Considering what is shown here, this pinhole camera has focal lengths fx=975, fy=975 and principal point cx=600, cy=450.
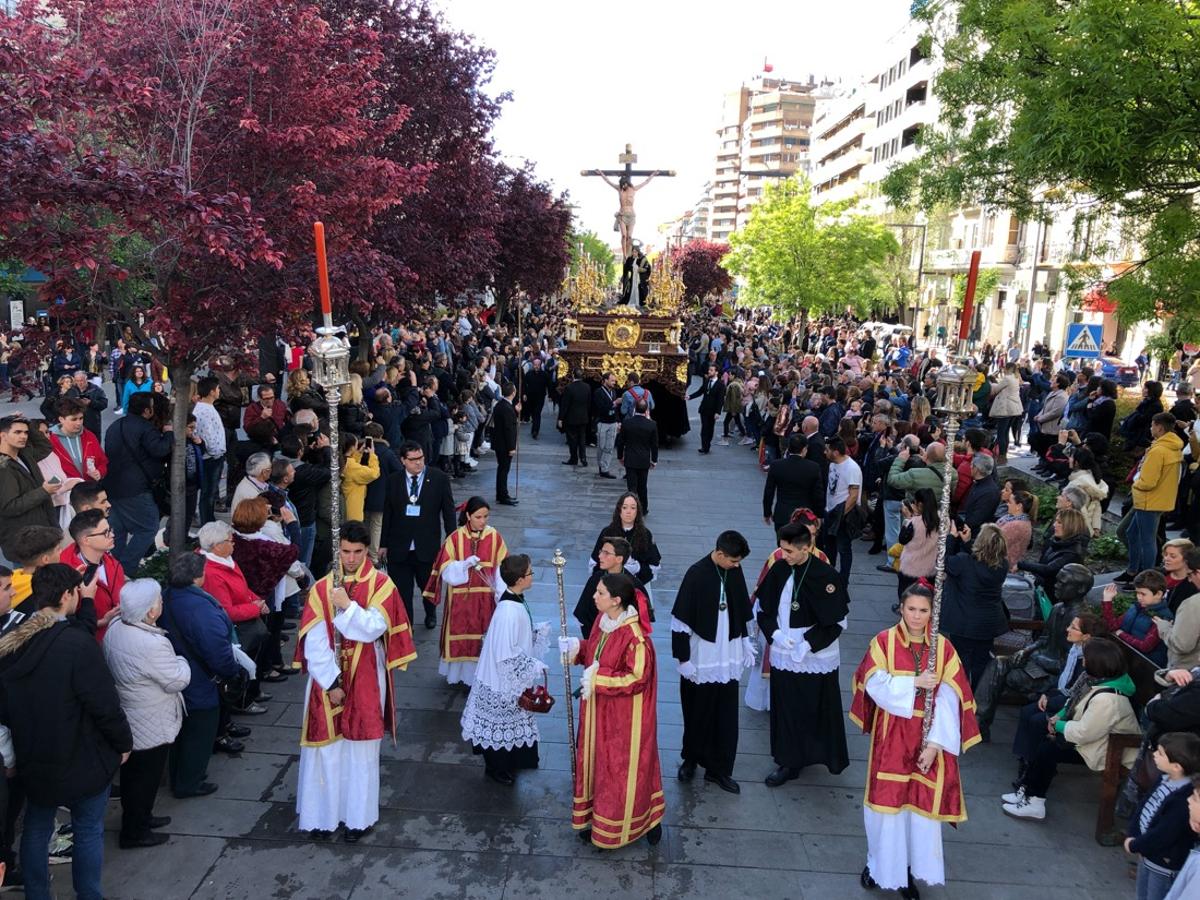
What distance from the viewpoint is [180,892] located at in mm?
5047

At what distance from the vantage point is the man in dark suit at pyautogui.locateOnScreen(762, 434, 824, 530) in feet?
31.7

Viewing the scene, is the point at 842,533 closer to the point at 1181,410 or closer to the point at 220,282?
the point at 1181,410

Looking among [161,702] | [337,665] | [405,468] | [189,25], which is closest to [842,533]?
[405,468]

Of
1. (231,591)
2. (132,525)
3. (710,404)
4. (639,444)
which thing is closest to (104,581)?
(231,591)

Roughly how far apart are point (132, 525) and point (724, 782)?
601 cm

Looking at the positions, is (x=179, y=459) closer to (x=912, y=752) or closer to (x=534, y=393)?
(x=912, y=752)

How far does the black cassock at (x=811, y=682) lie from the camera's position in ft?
20.6

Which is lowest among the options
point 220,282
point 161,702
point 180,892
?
point 180,892

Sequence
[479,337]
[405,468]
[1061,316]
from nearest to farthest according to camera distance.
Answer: [405,468]
[479,337]
[1061,316]

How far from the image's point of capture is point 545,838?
565cm

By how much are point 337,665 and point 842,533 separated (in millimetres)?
6018

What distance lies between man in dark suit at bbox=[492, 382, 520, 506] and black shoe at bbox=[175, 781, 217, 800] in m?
7.98

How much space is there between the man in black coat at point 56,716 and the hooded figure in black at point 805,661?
12.7ft

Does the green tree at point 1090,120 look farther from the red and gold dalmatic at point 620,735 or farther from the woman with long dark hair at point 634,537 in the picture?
the red and gold dalmatic at point 620,735
